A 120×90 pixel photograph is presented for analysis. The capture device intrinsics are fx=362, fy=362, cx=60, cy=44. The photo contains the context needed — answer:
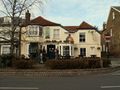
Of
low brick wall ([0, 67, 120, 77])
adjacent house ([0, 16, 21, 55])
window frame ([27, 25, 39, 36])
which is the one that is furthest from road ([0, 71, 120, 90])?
window frame ([27, 25, 39, 36])

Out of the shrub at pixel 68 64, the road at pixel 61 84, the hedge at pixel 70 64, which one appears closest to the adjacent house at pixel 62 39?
the hedge at pixel 70 64

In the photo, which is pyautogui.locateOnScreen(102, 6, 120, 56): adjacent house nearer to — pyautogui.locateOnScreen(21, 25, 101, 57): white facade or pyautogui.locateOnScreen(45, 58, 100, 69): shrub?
pyautogui.locateOnScreen(21, 25, 101, 57): white facade

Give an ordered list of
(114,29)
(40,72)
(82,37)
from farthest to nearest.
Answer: (114,29) → (82,37) → (40,72)

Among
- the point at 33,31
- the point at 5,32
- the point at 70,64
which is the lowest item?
the point at 70,64

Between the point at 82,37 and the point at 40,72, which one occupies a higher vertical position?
the point at 82,37

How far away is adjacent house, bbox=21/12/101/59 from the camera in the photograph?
56.9 m

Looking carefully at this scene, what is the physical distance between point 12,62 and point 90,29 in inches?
1143

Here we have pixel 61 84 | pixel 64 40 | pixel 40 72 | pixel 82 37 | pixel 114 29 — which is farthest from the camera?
pixel 114 29

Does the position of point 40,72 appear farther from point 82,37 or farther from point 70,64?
point 82,37

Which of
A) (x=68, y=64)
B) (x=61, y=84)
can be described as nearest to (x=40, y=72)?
(x=68, y=64)

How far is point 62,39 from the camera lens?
193 ft

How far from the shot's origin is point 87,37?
59344mm

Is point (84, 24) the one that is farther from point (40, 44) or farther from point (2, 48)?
point (2, 48)

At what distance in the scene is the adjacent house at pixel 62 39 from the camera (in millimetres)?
56906
